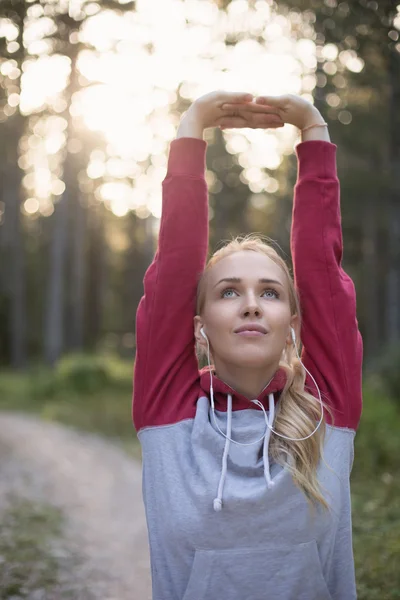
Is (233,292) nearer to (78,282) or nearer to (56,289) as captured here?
(56,289)

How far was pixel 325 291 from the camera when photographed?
Answer: 2.35 meters

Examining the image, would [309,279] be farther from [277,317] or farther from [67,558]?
[67,558]

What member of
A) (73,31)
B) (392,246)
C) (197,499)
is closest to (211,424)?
(197,499)

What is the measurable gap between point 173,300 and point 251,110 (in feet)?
2.48

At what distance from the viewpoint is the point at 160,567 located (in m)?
2.16

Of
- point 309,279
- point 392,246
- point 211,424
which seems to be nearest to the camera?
point 211,424

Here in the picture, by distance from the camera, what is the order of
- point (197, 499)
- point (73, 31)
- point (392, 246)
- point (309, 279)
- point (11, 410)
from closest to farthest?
point (197, 499), point (309, 279), point (73, 31), point (11, 410), point (392, 246)

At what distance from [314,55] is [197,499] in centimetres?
412

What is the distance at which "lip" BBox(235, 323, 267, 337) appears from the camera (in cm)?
219

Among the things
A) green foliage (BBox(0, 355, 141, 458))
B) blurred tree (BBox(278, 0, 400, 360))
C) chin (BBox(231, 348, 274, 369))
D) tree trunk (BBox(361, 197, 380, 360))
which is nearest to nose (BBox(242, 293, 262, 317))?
chin (BBox(231, 348, 274, 369))

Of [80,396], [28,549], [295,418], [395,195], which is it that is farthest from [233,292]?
[80,396]

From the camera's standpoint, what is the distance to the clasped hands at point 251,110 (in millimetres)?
2406

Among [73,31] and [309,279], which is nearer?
[309,279]

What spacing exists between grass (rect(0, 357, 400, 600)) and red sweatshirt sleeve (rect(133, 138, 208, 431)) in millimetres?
2291
